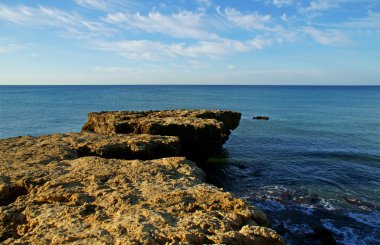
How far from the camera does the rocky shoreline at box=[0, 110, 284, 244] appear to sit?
8875mm

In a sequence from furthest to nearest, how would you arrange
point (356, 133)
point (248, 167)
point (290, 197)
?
point (356, 133) < point (248, 167) < point (290, 197)

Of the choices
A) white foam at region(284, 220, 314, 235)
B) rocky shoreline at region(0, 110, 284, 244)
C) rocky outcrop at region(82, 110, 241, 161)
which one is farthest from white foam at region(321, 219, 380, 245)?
rocky outcrop at region(82, 110, 241, 161)

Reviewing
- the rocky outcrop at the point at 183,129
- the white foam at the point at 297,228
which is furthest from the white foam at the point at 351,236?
the rocky outcrop at the point at 183,129

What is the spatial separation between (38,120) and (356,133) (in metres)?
63.6

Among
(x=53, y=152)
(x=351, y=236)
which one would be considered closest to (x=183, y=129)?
(x=53, y=152)

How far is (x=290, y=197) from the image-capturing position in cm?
2492

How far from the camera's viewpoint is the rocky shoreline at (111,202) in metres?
8.88

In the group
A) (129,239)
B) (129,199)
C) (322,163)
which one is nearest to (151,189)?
(129,199)

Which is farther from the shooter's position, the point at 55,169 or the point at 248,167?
the point at 248,167

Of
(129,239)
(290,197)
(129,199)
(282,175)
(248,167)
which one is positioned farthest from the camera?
(248,167)

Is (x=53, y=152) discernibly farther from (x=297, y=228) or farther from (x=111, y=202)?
(x=297, y=228)

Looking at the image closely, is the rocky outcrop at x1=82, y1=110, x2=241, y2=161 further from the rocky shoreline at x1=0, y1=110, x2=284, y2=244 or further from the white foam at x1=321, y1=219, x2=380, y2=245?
the white foam at x1=321, y1=219, x2=380, y2=245

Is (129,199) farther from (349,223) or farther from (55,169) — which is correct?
(349,223)

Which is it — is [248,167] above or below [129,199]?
below
